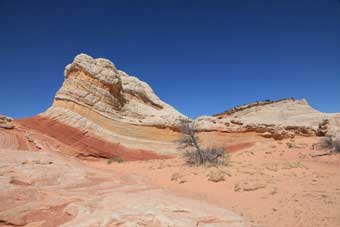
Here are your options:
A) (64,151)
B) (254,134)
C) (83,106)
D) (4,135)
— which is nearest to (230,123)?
(254,134)

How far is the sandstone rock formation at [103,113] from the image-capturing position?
1922 cm

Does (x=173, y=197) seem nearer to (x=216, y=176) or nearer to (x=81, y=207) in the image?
(x=81, y=207)

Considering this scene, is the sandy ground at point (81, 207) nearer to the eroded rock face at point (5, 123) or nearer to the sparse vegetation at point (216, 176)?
the sparse vegetation at point (216, 176)

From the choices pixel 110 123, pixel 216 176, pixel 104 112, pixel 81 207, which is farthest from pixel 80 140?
pixel 81 207

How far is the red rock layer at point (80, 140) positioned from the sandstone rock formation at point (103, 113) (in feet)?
0.40

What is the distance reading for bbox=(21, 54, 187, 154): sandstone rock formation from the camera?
1922 centimetres

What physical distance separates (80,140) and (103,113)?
2.96 metres

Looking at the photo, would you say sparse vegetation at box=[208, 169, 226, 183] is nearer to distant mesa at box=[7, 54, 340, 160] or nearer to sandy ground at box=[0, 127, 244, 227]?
sandy ground at box=[0, 127, 244, 227]

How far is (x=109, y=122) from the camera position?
2016 centimetres

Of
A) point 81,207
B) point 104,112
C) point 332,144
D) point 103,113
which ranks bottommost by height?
point 81,207

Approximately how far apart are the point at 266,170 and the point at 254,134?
11.9 m

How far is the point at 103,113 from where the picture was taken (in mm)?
20297

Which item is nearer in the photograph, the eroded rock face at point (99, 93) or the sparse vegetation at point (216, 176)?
the sparse vegetation at point (216, 176)

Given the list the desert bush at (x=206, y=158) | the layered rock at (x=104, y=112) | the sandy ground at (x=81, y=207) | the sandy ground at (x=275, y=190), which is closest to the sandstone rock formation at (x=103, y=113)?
the layered rock at (x=104, y=112)
